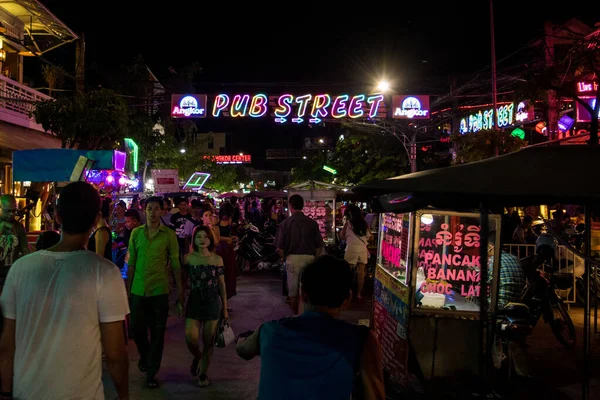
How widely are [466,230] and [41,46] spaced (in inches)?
760

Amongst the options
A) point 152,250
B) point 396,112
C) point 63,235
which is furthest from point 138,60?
point 63,235

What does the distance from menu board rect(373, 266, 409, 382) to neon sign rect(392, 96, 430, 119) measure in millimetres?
13521

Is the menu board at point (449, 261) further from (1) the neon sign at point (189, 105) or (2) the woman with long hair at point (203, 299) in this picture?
(1) the neon sign at point (189, 105)

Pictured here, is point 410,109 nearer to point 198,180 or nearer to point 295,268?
point 198,180

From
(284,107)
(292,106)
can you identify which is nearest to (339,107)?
(292,106)

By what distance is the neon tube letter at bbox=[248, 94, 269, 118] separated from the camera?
1844 centimetres

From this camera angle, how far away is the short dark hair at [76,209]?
7.73ft

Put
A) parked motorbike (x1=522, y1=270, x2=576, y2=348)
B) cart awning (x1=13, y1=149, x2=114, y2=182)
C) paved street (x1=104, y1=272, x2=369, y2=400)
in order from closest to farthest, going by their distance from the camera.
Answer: paved street (x1=104, y1=272, x2=369, y2=400) → parked motorbike (x1=522, y1=270, x2=576, y2=348) → cart awning (x1=13, y1=149, x2=114, y2=182)

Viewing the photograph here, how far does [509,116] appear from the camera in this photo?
65.6 feet

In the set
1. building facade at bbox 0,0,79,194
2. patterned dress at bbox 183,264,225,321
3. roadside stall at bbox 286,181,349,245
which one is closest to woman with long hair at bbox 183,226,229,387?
patterned dress at bbox 183,264,225,321

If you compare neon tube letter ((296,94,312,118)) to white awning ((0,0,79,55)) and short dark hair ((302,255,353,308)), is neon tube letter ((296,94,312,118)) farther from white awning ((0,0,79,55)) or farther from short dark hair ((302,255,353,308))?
short dark hair ((302,255,353,308))

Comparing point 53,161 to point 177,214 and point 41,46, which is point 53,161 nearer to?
point 177,214

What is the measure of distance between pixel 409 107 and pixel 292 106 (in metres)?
4.48

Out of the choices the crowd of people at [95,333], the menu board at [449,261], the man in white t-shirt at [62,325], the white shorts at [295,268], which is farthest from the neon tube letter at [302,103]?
the man in white t-shirt at [62,325]
